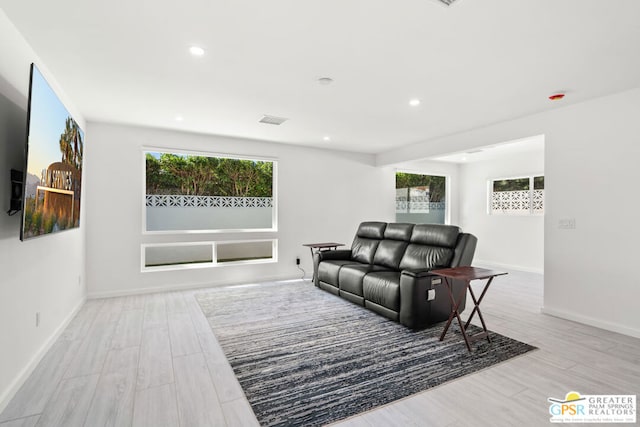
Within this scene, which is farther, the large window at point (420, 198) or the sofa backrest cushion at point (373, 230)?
the large window at point (420, 198)

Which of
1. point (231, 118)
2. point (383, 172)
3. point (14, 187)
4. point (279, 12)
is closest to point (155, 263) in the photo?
point (231, 118)

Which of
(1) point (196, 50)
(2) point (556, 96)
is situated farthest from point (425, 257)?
(1) point (196, 50)

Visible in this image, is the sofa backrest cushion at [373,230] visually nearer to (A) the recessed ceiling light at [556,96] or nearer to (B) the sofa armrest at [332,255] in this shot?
(B) the sofa armrest at [332,255]

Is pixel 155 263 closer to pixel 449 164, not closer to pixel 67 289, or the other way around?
pixel 67 289

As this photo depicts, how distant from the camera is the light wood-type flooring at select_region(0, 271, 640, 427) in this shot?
1.85 m

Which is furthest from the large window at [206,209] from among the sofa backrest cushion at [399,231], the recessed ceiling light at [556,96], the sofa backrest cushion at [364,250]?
the recessed ceiling light at [556,96]

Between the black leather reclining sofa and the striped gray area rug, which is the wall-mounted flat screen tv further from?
the black leather reclining sofa

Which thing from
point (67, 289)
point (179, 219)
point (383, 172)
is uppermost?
point (383, 172)

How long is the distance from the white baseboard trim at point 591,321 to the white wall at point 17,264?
16.4 feet

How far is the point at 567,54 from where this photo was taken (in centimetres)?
248

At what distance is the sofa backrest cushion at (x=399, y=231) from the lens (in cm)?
431

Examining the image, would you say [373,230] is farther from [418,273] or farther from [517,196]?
[517,196]

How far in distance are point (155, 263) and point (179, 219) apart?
75cm

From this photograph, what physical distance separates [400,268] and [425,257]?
0.41 m
